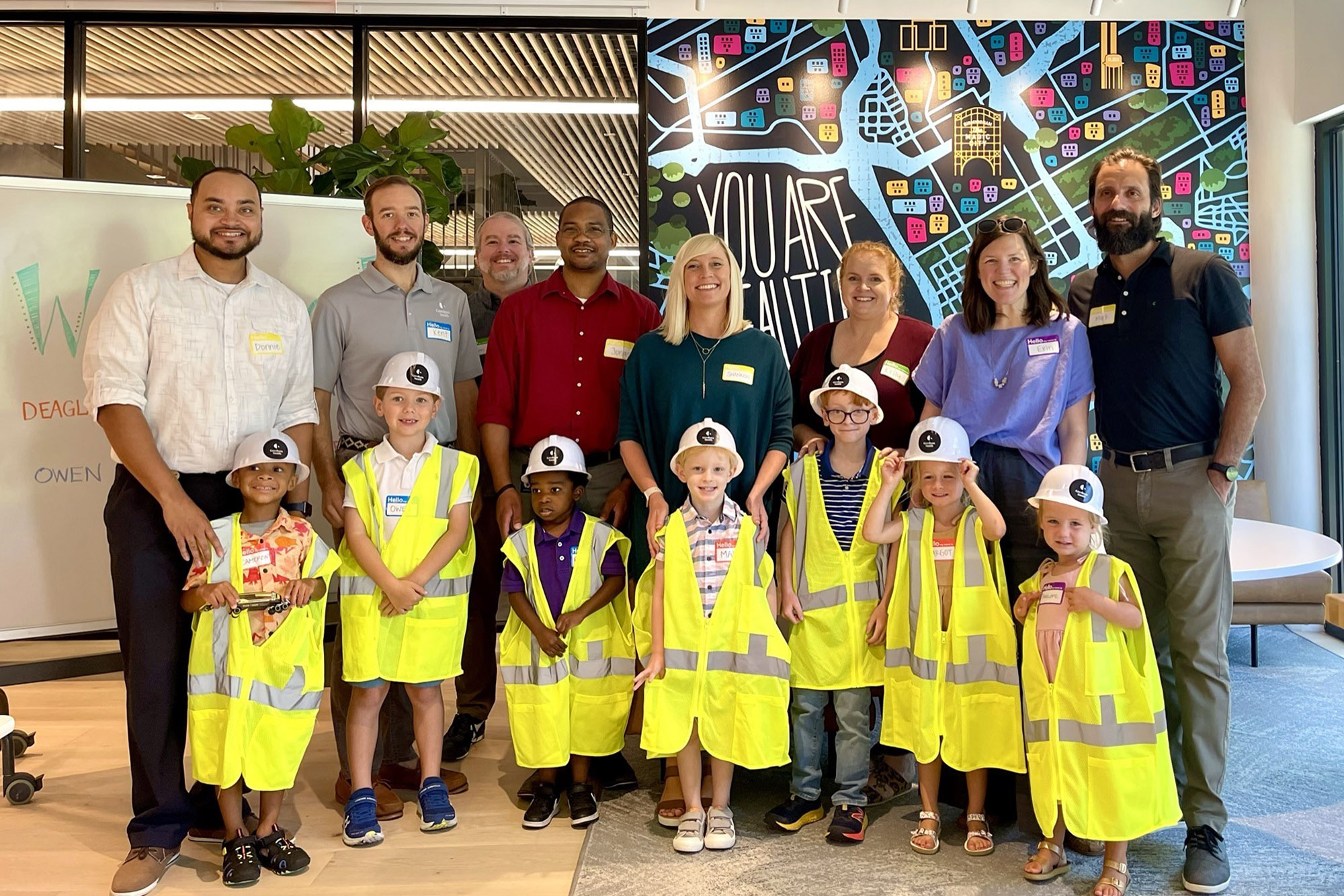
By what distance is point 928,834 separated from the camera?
112 inches

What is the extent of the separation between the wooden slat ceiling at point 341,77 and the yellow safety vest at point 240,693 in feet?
12.6

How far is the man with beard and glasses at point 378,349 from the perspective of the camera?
327 centimetres

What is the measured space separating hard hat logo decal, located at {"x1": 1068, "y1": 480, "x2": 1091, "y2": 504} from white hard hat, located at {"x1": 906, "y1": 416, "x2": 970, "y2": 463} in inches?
12.5

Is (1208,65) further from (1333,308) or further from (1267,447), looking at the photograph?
(1267,447)

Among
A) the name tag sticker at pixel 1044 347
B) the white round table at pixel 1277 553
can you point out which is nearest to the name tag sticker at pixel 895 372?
the name tag sticker at pixel 1044 347

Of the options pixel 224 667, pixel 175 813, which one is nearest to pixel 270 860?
pixel 175 813

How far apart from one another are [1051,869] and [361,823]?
6.48 ft

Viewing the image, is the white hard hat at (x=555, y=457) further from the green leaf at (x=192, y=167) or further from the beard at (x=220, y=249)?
the green leaf at (x=192, y=167)

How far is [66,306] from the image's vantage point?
347 cm

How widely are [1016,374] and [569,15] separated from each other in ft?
13.9

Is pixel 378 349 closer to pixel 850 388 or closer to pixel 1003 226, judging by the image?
pixel 850 388

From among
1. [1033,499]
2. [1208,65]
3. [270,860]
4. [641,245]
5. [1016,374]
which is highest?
[1208,65]

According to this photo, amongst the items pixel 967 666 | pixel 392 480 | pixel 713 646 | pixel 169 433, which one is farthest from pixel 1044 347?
pixel 169 433

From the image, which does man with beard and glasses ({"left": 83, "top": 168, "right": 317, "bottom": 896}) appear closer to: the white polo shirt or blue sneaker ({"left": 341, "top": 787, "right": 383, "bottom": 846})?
the white polo shirt
